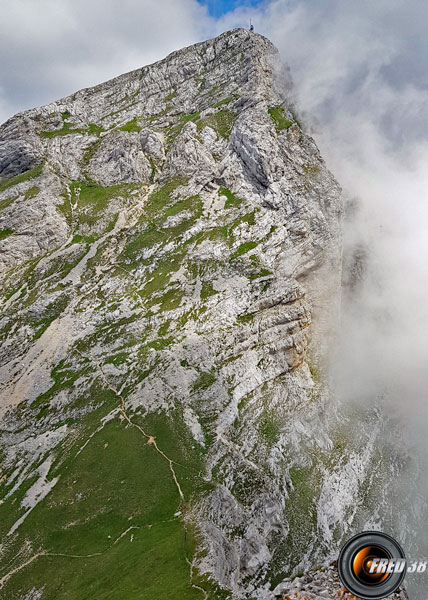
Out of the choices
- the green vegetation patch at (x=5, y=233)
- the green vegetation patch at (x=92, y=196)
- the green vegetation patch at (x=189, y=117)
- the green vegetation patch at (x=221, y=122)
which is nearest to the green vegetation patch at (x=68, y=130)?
the green vegetation patch at (x=92, y=196)

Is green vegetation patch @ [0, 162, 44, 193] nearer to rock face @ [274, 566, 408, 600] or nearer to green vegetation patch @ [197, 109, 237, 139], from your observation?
green vegetation patch @ [197, 109, 237, 139]

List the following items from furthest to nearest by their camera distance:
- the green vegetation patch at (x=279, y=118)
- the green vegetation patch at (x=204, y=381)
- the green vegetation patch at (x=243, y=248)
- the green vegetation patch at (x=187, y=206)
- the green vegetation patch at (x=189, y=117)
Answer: the green vegetation patch at (x=189, y=117), the green vegetation patch at (x=279, y=118), the green vegetation patch at (x=187, y=206), the green vegetation patch at (x=243, y=248), the green vegetation patch at (x=204, y=381)

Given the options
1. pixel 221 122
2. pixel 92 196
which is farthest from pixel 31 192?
pixel 221 122

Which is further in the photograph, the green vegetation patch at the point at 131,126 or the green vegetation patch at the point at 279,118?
the green vegetation patch at the point at 131,126

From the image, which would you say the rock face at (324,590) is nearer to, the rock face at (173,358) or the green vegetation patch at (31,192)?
the rock face at (173,358)

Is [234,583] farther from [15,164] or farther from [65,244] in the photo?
[15,164]

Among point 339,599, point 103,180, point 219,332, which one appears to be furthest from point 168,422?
point 103,180

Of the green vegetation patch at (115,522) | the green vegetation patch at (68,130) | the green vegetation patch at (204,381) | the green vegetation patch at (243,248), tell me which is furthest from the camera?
the green vegetation patch at (68,130)
